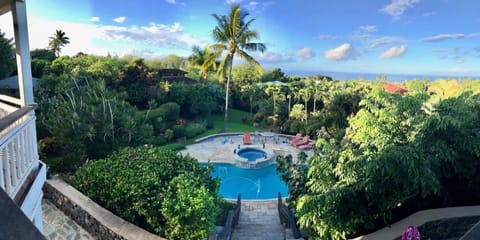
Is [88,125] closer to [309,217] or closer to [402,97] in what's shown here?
[309,217]

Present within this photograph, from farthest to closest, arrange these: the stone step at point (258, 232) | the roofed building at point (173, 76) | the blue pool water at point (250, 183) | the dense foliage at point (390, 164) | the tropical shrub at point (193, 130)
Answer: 1. the roofed building at point (173, 76)
2. the tropical shrub at point (193, 130)
3. the blue pool water at point (250, 183)
4. the stone step at point (258, 232)
5. the dense foliage at point (390, 164)

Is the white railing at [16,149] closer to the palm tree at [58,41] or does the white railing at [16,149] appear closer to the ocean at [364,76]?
the palm tree at [58,41]

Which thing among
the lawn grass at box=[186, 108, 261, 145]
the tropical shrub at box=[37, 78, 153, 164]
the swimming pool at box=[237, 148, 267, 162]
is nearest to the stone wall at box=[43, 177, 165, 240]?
the tropical shrub at box=[37, 78, 153, 164]

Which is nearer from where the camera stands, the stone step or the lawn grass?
the stone step

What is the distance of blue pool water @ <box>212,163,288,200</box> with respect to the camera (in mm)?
12414

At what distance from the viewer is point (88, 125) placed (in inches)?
421

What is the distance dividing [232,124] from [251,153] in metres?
8.58

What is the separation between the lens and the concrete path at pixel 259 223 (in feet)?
24.6

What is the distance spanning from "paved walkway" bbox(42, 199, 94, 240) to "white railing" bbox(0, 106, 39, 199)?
2877mm

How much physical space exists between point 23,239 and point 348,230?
527 cm

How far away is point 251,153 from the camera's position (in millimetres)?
17562

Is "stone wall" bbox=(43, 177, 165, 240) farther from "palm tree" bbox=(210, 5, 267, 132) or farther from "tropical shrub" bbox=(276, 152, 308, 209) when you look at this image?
"palm tree" bbox=(210, 5, 267, 132)

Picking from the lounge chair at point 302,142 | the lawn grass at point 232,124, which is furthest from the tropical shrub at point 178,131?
the lounge chair at point 302,142

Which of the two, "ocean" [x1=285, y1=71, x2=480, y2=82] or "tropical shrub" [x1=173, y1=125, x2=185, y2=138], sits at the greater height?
"ocean" [x1=285, y1=71, x2=480, y2=82]
